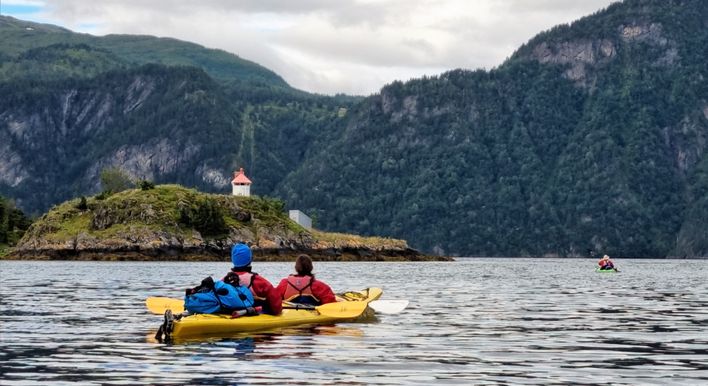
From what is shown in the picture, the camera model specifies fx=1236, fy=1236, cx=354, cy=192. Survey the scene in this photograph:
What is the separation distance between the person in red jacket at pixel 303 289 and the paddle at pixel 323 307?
46 centimetres

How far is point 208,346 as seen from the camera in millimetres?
32812

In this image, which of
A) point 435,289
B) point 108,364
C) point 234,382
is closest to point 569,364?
point 234,382

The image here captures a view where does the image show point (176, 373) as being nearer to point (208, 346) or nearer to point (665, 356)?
point (208, 346)

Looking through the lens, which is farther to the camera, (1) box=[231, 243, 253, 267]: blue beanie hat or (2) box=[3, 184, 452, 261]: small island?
(2) box=[3, 184, 452, 261]: small island

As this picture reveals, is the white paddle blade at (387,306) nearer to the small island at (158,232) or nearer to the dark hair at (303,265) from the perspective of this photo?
the dark hair at (303,265)

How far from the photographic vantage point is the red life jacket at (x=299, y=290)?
135ft

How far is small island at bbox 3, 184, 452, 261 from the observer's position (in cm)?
17788

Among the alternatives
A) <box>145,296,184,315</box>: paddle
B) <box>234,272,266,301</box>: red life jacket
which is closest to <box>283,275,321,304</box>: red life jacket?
<box>145,296,184,315</box>: paddle

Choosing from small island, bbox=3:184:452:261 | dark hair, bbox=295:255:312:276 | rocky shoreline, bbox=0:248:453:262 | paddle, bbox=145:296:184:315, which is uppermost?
small island, bbox=3:184:452:261

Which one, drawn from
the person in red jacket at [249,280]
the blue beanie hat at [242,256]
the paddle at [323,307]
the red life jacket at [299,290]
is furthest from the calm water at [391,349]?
the blue beanie hat at [242,256]

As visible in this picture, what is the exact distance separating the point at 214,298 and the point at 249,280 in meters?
1.52


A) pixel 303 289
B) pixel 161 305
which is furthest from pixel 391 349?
pixel 161 305

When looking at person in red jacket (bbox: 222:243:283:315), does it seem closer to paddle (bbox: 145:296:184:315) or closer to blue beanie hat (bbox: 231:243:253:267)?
blue beanie hat (bbox: 231:243:253:267)

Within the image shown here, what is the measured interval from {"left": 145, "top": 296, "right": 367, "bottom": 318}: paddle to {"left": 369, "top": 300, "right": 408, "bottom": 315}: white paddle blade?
1828 mm
